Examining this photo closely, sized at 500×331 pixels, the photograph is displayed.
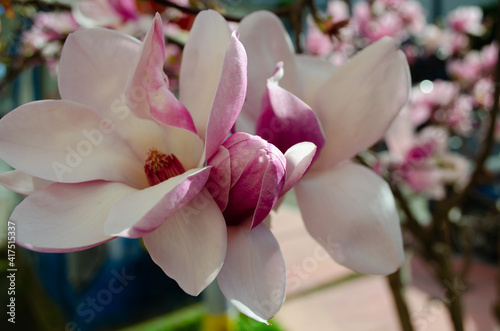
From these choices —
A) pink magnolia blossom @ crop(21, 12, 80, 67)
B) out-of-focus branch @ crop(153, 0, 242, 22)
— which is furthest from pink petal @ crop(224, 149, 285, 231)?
pink magnolia blossom @ crop(21, 12, 80, 67)

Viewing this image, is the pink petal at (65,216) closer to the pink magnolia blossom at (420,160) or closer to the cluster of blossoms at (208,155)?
the cluster of blossoms at (208,155)

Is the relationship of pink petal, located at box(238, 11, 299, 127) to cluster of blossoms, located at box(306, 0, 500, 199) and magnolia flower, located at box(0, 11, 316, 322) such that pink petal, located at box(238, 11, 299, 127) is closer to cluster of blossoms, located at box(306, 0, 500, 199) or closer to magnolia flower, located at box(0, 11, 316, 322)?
magnolia flower, located at box(0, 11, 316, 322)

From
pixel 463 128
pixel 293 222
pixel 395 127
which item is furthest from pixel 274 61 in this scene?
pixel 293 222

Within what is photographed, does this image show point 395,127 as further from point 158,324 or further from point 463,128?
Answer: point 158,324

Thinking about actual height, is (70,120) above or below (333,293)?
above

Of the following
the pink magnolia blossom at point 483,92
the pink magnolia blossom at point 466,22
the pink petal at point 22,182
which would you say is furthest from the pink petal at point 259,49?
the pink magnolia blossom at point 466,22

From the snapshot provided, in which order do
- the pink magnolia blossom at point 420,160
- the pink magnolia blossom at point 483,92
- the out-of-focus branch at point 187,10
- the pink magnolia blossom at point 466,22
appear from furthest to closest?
the pink magnolia blossom at point 466,22
the pink magnolia blossom at point 483,92
the pink magnolia blossom at point 420,160
the out-of-focus branch at point 187,10
